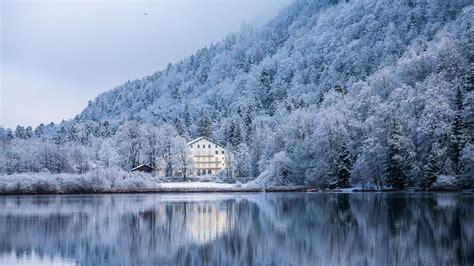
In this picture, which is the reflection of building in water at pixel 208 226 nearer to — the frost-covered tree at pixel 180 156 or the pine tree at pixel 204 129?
A: the frost-covered tree at pixel 180 156

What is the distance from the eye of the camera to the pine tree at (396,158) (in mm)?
73062

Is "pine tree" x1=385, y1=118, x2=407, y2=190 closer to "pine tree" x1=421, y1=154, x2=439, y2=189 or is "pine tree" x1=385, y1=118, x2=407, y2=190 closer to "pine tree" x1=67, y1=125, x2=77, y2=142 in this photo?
"pine tree" x1=421, y1=154, x2=439, y2=189

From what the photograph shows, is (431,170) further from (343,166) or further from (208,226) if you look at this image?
(208,226)

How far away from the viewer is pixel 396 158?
72.2m

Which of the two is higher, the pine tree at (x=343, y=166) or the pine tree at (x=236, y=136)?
the pine tree at (x=236, y=136)

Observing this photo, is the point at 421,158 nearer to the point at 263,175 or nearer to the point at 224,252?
the point at 263,175

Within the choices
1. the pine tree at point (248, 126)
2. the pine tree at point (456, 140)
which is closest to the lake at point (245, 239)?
the pine tree at point (456, 140)

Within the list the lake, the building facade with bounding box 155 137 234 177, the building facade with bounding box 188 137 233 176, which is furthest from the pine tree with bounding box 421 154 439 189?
the building facade with bounding box 188 137 233 176

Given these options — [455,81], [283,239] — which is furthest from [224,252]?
[455,81]

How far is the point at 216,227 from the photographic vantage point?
A: 3048 centimetres

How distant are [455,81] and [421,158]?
1250cm

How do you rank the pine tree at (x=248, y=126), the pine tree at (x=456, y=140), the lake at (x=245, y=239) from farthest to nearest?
the pine tree at (x=248, y=126) → the pine tree at (x=456, y=140) → the lake at (x=245, y=239)

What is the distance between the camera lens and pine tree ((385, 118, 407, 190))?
240ft

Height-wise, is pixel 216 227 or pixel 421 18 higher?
pixel 421 18
